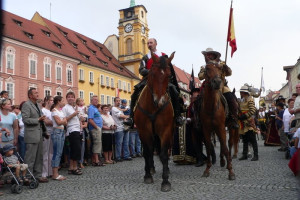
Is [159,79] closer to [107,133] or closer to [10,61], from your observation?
[107,133]

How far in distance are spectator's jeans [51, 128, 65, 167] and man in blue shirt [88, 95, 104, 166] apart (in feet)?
7.99

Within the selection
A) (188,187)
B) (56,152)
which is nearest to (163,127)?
(188,187)

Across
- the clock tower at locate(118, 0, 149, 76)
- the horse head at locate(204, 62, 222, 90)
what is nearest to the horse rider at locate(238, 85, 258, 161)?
the horse head at locate(204, 62, 222, 90)

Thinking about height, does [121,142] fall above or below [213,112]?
below

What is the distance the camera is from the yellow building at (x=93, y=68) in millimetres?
43719

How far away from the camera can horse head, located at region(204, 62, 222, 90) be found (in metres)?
6.06

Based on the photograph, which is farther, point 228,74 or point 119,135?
point 119,135

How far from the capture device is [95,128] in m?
10.0

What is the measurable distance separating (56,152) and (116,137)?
4.07 meters

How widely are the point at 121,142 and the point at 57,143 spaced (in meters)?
4.10

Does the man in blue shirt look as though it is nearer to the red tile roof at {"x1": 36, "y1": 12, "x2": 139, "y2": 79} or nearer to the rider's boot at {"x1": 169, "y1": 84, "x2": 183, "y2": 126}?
the rider's boot at {"x1": 169, "y1": 84, "x2": 183, "y2": 126}

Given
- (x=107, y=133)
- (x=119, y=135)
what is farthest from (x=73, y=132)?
(x=119, y=135)

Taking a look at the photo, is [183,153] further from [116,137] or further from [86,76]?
[86,76]

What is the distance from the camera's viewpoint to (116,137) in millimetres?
11203
